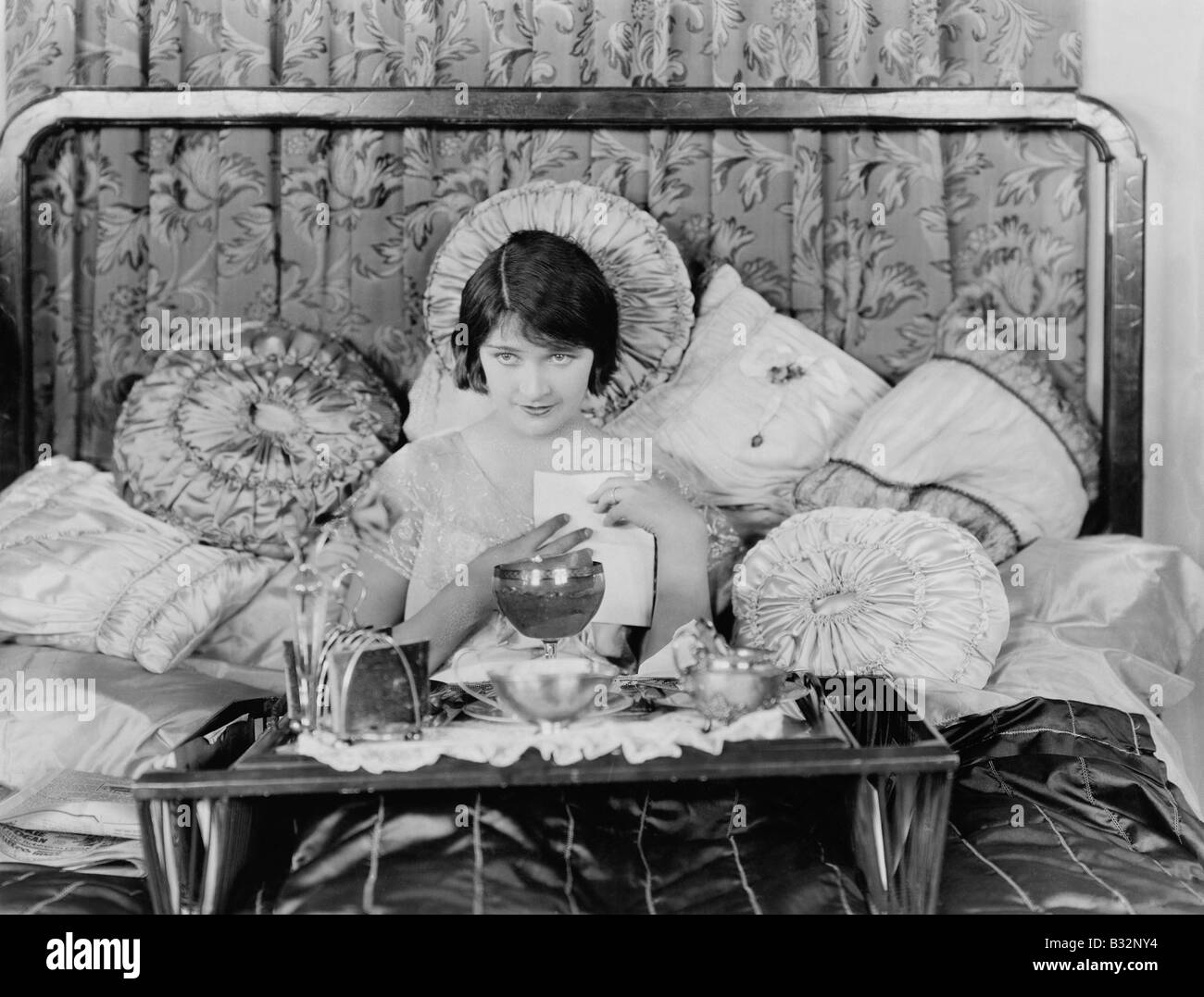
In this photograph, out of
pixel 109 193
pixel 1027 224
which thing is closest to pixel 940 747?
pixel 1027 224

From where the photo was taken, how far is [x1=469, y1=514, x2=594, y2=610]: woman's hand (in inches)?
80.0

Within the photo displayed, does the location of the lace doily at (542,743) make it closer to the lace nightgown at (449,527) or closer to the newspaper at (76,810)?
the newspaper at (76,810)

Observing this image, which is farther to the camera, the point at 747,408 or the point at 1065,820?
the point at 747,408

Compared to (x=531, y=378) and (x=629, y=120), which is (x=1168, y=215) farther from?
(x=531, y=378)

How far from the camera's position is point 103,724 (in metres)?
1.83

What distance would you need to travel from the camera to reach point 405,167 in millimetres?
2375

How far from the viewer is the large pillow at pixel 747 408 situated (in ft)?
7.54

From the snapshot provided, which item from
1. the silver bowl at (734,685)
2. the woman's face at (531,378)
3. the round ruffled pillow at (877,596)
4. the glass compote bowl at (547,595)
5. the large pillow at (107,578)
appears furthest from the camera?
the woman's face at (531,378)

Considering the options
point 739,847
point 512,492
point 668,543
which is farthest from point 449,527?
point 739,847

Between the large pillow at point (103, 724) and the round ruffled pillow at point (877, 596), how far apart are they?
863mm

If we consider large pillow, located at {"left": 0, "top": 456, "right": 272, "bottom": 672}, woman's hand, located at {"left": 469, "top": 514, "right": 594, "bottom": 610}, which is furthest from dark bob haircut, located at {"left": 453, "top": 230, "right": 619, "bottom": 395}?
large pillow, located at {"left": 0, "top": 456, "right": 272, "bottom": 672}

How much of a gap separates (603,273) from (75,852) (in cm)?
130

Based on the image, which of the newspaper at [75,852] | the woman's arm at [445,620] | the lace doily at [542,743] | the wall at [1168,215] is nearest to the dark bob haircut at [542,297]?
the woman's arm at [445,620]
